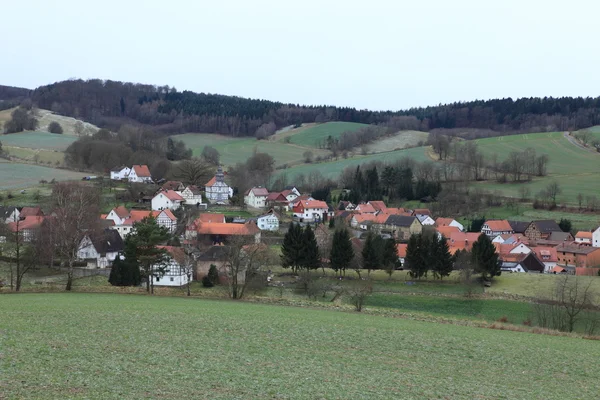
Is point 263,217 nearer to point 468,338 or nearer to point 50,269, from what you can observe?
point 50,269

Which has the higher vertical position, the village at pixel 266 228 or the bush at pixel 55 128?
the bush at pixel 55 128

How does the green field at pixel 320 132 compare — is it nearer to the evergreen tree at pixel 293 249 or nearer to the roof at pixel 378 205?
the roof at pixel 378 205

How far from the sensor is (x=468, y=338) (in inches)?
728

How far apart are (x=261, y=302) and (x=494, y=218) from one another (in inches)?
2143

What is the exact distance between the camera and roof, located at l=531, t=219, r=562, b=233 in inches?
2611

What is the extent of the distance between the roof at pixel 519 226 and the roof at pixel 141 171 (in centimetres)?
5322

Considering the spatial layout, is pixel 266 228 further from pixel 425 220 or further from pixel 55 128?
pixel 55 128

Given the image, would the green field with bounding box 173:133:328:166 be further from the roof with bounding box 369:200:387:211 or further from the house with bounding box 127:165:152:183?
the roof with bounding box 369:200:387:211

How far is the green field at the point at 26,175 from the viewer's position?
80.0 m

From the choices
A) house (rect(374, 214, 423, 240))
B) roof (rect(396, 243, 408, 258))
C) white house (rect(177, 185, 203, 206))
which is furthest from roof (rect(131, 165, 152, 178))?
roof (rect(396, 243, 408, 258))

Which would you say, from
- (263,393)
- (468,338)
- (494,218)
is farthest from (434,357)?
(494,218)

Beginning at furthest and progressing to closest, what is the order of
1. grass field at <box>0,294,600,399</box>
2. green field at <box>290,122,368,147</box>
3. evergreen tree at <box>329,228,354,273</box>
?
green field at <box>290,122,368,147</box>, evergreen tree at <box>329,228,354,273</box>, grass field at <box>0,294,600,399</box>

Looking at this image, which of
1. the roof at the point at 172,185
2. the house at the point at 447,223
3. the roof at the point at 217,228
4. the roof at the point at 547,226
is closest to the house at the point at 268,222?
the roof at the point at 217,228

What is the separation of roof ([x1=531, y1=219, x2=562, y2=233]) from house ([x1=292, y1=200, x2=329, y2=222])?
25683mm
